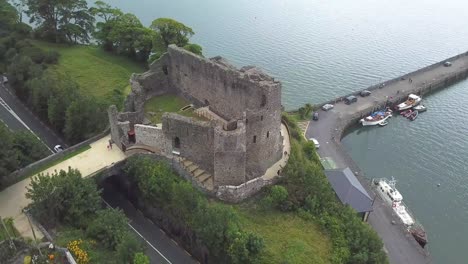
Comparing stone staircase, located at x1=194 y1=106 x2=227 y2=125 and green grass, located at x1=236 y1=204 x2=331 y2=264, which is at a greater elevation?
stone staircase, located at x1=194 y1=106 x2=227 y2=125

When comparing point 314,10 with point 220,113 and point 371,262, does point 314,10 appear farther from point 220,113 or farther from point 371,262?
point 371,262

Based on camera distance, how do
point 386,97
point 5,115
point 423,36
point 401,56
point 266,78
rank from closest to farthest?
point 266,78 < point 5,115 < point 386,97 < point 401,56 < point 423,36

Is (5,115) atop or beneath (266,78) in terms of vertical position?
beneath

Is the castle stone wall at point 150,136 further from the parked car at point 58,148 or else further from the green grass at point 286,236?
the parked car at point 58,148

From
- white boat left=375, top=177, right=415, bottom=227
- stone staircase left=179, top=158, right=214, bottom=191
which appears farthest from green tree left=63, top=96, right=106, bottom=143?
white boat left=375, top=177, right=415, bottom=227

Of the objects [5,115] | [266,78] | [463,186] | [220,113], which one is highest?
[266,78]

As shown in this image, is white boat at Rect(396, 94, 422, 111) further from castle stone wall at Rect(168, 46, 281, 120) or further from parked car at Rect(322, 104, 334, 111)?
castle stone wall at Rect(168, 46, 281, 120)

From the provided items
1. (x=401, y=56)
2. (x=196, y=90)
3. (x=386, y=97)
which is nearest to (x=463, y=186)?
(x=386, y=97)
